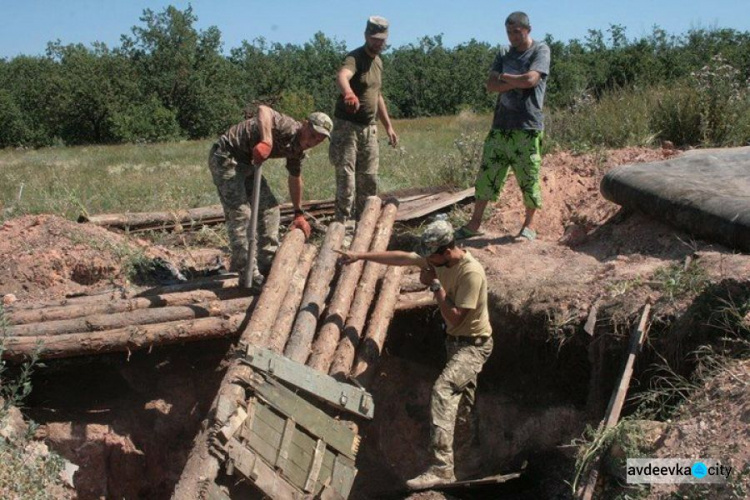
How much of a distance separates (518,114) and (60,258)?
189 inches

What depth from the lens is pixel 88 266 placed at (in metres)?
8.32

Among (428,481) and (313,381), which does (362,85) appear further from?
(428,481)

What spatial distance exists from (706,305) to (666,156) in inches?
178

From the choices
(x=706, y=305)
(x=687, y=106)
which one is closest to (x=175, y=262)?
(x=706, y=305)

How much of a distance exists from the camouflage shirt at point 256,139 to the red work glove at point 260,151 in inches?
13.8

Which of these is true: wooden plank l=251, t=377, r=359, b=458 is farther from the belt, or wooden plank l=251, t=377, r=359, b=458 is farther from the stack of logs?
the belt

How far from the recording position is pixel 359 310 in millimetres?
7039

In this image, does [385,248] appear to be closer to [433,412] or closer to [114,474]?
[433,412]

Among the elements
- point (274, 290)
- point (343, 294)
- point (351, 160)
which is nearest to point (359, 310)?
point (343, 294)

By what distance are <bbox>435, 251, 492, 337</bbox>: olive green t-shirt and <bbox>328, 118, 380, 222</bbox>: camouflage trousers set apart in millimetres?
2454

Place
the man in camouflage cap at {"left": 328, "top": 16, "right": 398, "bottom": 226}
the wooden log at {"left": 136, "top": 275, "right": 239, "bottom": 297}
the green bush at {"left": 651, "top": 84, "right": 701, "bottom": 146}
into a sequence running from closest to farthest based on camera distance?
the wooden log at {"left": 136, "top": 275, "right": 239, "bottom": 297}
the man in camouflage cap at {"left": 328, "top": 16, "right": 398, "bottom": 226}
the green bush at {"left": 651, "top": 84, "right": 701, "bottom": 146}

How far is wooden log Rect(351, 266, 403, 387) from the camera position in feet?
21.7

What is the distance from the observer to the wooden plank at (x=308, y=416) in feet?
18.9

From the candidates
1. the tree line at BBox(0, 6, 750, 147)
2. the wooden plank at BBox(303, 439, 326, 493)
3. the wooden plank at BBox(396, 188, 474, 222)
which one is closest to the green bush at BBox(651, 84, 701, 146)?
the wooden plank at BBox(396, 188, 474, 222)
